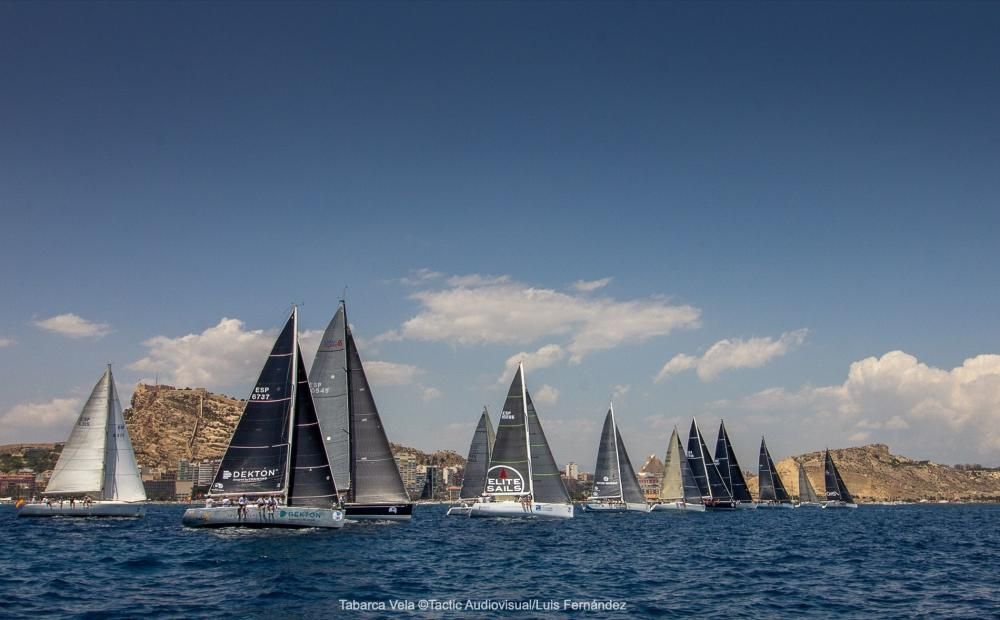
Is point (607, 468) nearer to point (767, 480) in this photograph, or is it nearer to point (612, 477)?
point (612, 477)

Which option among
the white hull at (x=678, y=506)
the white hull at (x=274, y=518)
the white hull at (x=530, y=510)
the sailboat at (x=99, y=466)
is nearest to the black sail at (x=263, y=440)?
the white hull at (x=274, y=518)

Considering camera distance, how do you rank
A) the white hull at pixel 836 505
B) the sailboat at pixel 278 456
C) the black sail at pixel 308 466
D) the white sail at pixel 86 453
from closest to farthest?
the sailboat at pixel 278 456 < the black sail at pixel 308 466 < the white sail at pixel 86 453 < the white hull at pixel 836 505

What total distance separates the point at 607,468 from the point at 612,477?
1.33 metres

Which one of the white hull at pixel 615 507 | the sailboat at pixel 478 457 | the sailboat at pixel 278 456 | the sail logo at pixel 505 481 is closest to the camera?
the sailboat at pixel 278 456

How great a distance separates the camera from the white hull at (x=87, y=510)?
64.6m

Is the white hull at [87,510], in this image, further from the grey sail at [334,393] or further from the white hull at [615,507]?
the white hull at [615,507]

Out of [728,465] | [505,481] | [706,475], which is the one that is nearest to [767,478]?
[728,465]

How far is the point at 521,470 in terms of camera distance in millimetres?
65312

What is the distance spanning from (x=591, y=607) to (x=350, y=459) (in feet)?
117

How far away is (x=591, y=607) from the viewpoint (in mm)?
22484

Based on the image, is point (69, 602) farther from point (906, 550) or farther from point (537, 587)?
point (906, 550)

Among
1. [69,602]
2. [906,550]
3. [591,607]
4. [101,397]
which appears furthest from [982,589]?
[101,397]

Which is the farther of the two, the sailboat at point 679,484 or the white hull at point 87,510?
the sailboat at point 679,484

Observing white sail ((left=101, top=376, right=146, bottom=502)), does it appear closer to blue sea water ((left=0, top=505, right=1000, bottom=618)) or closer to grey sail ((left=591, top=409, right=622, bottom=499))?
blue sea water ((left=0, top=505, right=1000, bottom=618))
